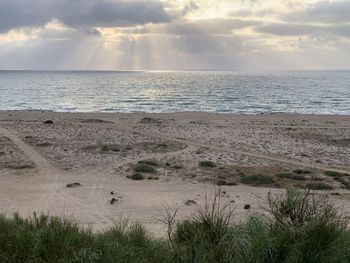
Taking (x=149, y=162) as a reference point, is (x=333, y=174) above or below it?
below

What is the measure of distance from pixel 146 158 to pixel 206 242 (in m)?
13.5

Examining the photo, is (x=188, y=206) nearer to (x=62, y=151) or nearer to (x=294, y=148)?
(x=62, y=151)

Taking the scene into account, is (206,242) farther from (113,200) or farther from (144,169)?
(144,169)

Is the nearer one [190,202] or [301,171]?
[190,202]

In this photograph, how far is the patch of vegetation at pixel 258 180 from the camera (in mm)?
15047

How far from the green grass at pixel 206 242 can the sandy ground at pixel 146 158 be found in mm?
1952

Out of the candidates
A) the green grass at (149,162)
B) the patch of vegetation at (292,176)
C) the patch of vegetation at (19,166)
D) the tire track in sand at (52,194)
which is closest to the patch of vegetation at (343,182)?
the patch of vegetation at (292,176)

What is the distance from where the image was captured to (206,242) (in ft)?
19.1

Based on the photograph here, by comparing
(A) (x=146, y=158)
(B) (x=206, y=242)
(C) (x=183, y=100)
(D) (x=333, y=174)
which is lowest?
(C) (x=183, y=100)

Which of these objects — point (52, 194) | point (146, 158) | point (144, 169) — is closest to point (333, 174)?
point (144, 169)

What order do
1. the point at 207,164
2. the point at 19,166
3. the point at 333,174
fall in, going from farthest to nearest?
the point at 207,164 → the point at 19,166 → the point at 333,174

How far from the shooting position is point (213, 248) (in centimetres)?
573

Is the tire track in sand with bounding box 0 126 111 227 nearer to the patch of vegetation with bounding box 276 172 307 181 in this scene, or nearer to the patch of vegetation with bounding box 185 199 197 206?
the patch of vegetation with bounding box 185 199 197 206

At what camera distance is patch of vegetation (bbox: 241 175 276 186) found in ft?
49.4
